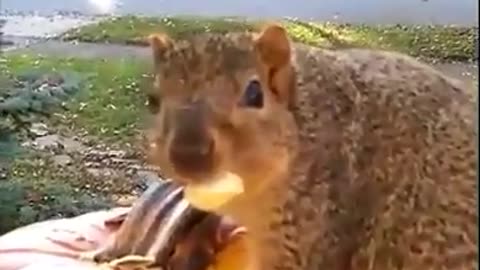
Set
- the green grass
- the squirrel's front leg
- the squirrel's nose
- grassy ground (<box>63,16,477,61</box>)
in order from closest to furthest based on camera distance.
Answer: the squirrel's nose → the squirrel's front leg → grassy ground (<box>63,16,477,61</box>) → the green grass

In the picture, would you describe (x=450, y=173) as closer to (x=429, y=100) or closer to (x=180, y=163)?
(x=429, y=100)

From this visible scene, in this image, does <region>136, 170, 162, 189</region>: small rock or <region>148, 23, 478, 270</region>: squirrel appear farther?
<region>136, 170, 162, 189</region>: small rock

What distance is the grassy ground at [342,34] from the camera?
2221 millimetres

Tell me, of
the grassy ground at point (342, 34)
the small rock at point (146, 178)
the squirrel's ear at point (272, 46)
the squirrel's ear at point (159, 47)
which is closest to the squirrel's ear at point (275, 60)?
the squirrel's ear at point (272, 46)

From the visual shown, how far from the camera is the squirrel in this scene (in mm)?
1495

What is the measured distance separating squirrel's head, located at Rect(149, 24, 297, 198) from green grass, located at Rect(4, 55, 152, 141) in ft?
2.76

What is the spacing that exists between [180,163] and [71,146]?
3.80ft

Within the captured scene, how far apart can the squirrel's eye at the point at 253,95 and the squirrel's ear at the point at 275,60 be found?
3 cm

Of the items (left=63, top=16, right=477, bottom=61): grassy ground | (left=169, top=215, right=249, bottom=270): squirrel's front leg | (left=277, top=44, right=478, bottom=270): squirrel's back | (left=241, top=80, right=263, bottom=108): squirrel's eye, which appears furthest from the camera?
(left=63, top=16, right=477, bottom=61): grassy ground

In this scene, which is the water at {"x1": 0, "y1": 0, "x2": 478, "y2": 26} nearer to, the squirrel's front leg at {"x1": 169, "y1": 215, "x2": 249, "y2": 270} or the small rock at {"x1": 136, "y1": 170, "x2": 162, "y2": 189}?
the small rock at {"x1": 136, "y1": 170, "x2": 162, "y2": 189}

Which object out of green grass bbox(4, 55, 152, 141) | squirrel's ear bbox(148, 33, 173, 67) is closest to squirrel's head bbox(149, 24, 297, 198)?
squirrel's ear bbox(148, 33, 173, 67)

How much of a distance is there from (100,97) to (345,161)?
2.97 feet

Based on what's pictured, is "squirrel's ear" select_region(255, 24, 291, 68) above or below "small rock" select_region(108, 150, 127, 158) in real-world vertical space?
above

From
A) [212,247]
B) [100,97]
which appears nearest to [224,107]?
[212,247]
